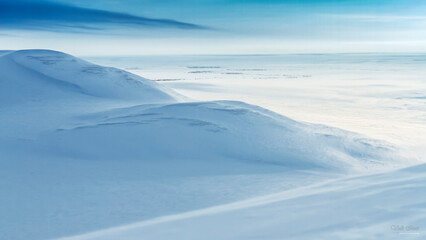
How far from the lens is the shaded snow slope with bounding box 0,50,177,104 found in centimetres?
1385

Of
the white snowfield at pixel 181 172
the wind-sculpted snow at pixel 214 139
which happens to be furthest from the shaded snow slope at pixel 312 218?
the wind-sculpted snow at pixel 214 139

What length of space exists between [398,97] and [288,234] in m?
23.6

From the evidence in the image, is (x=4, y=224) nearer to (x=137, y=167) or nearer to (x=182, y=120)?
(x=137, y=167)

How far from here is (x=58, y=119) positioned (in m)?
11.3

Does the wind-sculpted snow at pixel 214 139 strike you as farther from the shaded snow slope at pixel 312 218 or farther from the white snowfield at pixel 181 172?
the shaded snow slope at pixel 312 218

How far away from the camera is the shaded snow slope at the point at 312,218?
4309 mm

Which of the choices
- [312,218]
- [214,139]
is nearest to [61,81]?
[214,139]

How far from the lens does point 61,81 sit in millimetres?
14641

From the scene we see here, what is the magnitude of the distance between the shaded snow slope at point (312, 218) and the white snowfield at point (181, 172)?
18 millimetres

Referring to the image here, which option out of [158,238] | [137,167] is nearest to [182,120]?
[137,167]

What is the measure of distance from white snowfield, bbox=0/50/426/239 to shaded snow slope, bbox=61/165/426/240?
0.7 inches

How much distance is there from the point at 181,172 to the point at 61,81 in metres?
8.05

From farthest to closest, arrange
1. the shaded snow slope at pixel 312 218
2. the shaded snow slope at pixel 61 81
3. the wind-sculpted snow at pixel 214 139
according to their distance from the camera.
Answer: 1. the shaded snow slope at pixel 61 81
2. the wind-sculpted snow at pixel 214 139
3. the shaded snow slope at pixel 312 218

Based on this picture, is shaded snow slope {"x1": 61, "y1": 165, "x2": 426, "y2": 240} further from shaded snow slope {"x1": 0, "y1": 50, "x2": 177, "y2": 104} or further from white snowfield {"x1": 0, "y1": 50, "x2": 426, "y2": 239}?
shaded snow slope {"x1": 0, "y1": 50, "x2": 177, "y2": 104}
